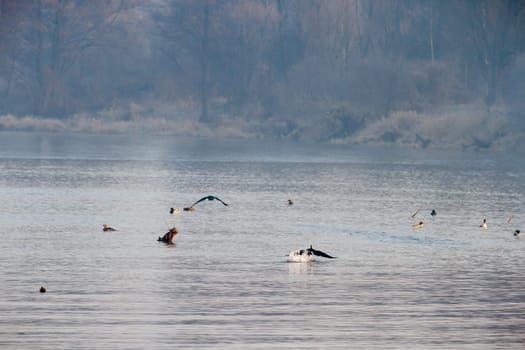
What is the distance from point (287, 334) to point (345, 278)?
6111mm

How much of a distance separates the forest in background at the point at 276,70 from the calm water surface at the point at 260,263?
2949cm

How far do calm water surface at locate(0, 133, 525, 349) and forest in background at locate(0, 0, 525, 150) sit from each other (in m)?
29.5

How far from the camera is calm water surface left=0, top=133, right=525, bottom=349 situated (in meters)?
19.2

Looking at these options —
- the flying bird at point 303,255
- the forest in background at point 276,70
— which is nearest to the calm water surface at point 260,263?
the flying bird at point 303,255

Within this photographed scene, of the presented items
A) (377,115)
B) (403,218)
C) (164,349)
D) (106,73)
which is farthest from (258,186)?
(106,73)

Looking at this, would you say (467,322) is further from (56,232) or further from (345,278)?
(56,232)

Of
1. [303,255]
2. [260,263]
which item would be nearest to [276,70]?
[303,255]

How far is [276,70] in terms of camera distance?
101000 millimetres

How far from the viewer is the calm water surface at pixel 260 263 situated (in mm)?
19156

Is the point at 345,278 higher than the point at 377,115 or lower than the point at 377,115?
lower

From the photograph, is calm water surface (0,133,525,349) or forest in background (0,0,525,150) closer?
calm water surface (0,133,525,349)

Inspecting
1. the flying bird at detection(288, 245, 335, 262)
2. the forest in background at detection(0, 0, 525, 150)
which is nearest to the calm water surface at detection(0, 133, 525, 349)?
the flying bird at detection(288, 245, 335, 262)

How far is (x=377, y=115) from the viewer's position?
88812mm

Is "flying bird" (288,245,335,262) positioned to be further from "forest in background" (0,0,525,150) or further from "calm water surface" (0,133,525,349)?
"forest in background" (0,0,525,150)
